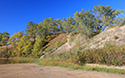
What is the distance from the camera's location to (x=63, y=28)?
50.8 m

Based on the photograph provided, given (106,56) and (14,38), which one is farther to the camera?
(14,38)

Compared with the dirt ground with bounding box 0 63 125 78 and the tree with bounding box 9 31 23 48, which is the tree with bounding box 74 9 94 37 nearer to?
the dirt ground with bounding box 0 63 125 78

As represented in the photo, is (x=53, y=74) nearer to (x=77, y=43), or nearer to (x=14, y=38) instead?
(x=77, y=43)

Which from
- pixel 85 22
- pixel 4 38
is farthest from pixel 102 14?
pixel 4 38

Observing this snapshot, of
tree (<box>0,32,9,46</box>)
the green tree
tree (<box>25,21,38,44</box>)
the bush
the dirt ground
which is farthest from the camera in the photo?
tree (<box>0,32,9,46</box>)

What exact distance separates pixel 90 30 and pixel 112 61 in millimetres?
19946

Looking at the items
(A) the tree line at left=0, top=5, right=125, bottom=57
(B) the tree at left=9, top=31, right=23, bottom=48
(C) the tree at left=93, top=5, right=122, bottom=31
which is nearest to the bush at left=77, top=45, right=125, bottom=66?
(A) the tree line at left=0, top=5, right=125, bottom=57

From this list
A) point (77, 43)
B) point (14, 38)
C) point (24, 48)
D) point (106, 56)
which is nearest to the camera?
point (106, 56)

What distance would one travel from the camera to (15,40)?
5444 centimetres

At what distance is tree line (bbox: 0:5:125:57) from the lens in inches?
1213

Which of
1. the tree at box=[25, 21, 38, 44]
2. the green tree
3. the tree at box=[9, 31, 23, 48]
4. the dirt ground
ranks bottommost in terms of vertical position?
the dirt ground

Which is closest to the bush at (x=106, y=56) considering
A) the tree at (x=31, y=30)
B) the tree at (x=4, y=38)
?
the tree at (x=31, y=30)

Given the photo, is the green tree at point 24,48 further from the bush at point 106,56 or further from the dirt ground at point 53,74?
the dirt ground at point 53,74

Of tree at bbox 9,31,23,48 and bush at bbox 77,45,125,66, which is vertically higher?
tree at bbox 9,31,23,48
